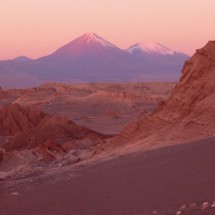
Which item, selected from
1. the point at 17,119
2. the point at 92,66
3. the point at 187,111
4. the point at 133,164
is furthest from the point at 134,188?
the point at 92,66

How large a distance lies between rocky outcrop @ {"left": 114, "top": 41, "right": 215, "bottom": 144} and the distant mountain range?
119500mm

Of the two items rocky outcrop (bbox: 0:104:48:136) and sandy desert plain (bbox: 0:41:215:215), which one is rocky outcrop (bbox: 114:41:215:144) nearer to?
sandy desert plain (bbox: 0:41:215:215)

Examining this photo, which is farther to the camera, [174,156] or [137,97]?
[137,97]

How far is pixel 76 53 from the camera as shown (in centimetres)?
18875

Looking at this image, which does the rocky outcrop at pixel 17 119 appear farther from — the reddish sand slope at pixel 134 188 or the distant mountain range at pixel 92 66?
the distant mountain range at pixel 92 66

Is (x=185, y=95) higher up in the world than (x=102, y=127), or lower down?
higher up

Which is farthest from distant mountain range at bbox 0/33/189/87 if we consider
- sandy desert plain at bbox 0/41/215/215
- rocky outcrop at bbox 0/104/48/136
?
sandy desert plain at bbox 0/41/215/215

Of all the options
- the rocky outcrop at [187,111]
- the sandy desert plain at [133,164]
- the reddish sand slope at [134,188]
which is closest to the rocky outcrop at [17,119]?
the sandy desert plain at [133,164]

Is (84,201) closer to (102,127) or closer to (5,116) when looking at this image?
(5,116)

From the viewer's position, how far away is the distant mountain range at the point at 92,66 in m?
151

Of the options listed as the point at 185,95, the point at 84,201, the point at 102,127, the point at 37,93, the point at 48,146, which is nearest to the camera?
the point at 84,201

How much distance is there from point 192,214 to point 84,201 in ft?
9.28

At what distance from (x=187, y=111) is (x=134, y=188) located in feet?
27.7

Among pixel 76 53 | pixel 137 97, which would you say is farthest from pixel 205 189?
pixel 76 53
